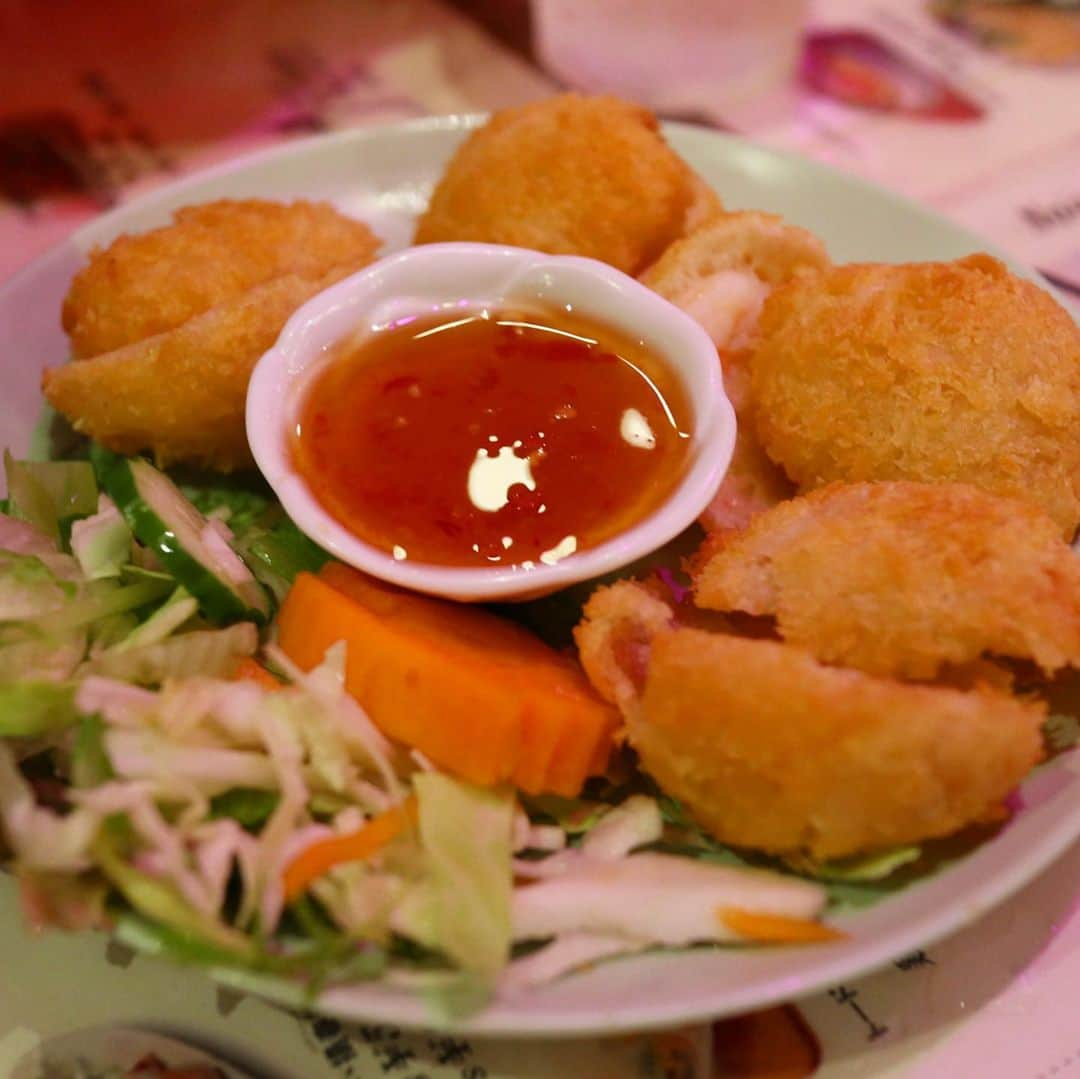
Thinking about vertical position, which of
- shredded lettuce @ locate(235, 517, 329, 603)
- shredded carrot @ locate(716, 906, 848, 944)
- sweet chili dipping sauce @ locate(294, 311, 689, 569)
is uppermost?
sweet chili dipping sauce @ locate(294, 311, 689, 569)

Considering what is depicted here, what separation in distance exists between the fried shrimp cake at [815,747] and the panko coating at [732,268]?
99cm

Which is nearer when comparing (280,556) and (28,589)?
(28,589)

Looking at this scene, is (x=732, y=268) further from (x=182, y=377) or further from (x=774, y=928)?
A: (x=774, y=928)

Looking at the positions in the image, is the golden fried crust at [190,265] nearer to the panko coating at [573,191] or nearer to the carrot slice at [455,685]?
the panko coating at [573,191]

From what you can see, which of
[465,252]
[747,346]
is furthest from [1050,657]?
[465,252]

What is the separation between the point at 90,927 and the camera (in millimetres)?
1598

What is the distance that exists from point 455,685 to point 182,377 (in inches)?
39.2

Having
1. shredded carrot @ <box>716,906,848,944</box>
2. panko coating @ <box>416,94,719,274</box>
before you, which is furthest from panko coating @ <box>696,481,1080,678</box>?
panko coating @ <box>416,94,719,274</box>

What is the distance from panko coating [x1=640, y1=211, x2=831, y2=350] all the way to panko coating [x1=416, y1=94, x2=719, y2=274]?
5.9 inches

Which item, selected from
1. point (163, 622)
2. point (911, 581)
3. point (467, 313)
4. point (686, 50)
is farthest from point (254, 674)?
point (686, 50)

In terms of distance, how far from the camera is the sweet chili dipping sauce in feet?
6.91

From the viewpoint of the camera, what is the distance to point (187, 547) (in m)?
2.08

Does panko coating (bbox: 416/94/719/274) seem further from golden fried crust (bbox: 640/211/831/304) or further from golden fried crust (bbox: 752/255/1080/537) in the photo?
golden fried crust (bbox: 752/255/1080/537)

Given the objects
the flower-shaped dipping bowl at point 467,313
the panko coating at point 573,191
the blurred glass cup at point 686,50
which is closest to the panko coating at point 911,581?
the flower-shaped dipping bowl at point 467,313
